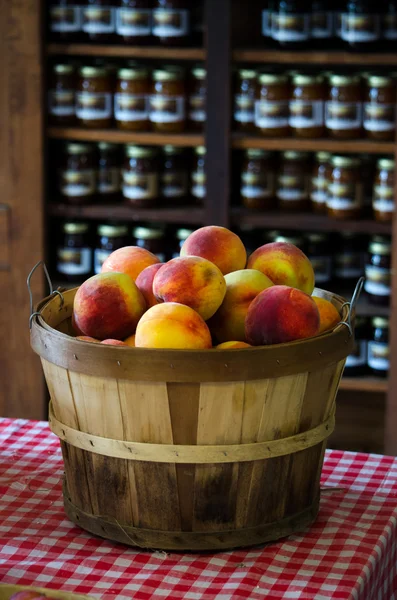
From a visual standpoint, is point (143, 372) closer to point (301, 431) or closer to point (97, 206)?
point (301, 431)

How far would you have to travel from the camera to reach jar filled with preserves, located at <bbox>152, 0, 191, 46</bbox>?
243 cm

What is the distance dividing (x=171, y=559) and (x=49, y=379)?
0.80 ft

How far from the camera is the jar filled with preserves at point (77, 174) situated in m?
2.56

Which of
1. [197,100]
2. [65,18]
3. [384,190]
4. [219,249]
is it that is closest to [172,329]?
[219,249]

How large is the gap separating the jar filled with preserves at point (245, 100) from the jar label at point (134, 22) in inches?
10.8

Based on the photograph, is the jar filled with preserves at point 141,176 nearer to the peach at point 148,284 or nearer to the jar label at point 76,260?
the jar label at point 76,260

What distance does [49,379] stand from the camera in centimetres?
107

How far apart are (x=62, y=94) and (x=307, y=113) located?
667mm

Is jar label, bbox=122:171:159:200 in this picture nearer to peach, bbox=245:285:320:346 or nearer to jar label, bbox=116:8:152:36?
jar label, bbox=116:8:152:36

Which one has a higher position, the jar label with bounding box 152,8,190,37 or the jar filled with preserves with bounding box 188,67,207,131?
the jar label with bounding box 152,8,190,37

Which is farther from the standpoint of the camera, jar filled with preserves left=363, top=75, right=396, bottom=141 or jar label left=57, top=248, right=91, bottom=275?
jar label left=57, top=248, right=91, bottom=275

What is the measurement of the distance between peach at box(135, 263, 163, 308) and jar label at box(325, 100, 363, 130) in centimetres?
140

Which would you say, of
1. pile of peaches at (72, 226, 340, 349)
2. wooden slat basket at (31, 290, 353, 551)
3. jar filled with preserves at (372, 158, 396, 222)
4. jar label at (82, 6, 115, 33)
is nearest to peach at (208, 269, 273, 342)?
pile of peaches at (72, 226, 340, 349)

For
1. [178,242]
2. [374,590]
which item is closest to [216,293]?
[374,590]
